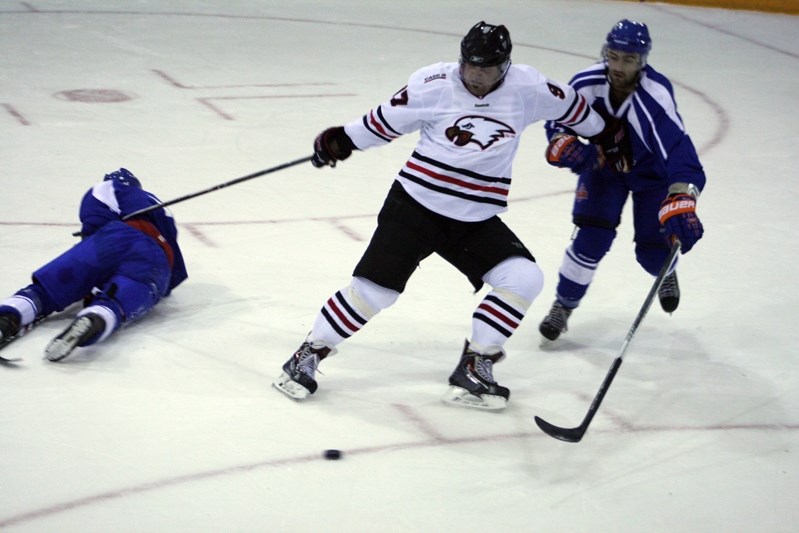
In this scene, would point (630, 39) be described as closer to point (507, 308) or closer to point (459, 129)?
point (459, 129)

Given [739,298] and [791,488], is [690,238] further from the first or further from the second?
[739,298]

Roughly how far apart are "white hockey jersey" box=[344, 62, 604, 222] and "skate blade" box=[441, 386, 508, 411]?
536mm

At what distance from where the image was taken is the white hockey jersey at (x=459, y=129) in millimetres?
3318

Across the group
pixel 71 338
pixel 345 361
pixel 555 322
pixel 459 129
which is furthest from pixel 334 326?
pixel 555 322

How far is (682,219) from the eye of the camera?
11.2ft

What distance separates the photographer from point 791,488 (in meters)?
3.05

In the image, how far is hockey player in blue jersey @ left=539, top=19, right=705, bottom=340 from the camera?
3535 millimetres

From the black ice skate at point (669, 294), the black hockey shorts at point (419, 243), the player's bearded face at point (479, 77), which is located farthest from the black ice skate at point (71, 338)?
the black ice skate at point (669, 294)

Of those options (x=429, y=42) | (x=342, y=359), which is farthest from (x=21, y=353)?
(x=429, y=42)

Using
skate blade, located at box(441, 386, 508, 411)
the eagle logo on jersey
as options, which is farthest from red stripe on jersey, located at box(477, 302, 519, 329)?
the eagle logo on jersey

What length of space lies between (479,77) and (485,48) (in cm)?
9

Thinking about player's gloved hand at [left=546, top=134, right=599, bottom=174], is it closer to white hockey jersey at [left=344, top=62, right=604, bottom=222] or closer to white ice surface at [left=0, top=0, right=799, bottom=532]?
white hockey jersey at [left=344, top=62, right=604, bottom=222]

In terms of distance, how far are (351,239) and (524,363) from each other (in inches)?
52.3

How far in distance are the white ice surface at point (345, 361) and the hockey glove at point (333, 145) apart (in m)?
0.70
